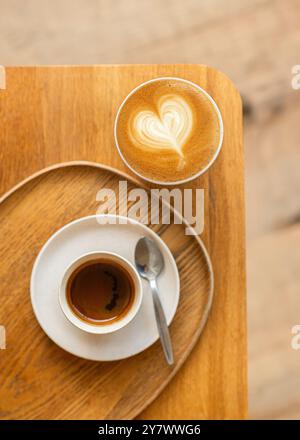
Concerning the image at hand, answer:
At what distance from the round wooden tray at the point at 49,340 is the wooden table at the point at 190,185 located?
0.02 m

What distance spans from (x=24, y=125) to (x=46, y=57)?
40 cm

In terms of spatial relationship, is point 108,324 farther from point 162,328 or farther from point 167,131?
point 167,131

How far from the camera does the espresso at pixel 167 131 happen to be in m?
0.81

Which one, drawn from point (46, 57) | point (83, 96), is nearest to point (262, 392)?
point (83, 96)

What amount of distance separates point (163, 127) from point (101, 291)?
0.25m

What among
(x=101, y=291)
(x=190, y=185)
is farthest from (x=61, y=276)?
(x=190, y=185)

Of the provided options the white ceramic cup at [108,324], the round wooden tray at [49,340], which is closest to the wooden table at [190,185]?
the round wooden tray at [49,340]

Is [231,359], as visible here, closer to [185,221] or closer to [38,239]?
[185,221]

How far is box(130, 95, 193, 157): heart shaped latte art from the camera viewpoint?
81 cm

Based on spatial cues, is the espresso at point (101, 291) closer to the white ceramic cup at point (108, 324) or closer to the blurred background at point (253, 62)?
the white ceramic cup at point (108, 324)

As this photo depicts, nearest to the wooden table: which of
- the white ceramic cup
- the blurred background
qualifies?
the white ceramic cup

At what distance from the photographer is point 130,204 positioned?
0.83 m

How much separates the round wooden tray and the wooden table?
19mm

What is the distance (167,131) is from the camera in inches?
31.7
